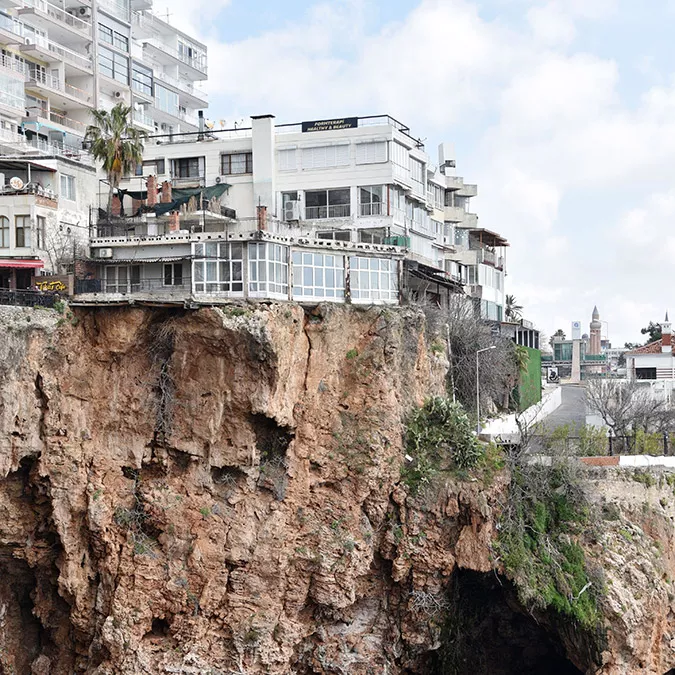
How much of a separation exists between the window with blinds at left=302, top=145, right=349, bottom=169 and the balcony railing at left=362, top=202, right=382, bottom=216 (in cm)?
179

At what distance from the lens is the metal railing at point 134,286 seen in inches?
1329

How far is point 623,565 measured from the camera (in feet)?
114

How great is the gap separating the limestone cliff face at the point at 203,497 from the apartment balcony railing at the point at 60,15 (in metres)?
26.4

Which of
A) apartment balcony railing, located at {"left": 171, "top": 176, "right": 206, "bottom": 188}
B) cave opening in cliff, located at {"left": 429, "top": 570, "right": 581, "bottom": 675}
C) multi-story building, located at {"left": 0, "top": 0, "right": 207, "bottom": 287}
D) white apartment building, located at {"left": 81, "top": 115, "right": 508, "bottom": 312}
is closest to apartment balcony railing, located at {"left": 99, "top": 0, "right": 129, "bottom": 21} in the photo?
multi-story building, located at {"left": 0, "top": 0, "right": 207, "bottom": 287}

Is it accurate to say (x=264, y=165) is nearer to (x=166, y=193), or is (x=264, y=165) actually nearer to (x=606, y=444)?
(x=166, y=193)

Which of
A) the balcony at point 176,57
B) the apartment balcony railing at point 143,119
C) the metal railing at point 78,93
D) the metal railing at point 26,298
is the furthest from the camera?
the balcony at point 176,57

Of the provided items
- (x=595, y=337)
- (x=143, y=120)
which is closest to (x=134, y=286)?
(x=143, y=120)

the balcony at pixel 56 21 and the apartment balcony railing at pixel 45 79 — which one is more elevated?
the balcony at pixel 56 21

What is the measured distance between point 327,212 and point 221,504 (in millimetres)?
14028

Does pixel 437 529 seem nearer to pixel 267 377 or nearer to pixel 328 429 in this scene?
pixel 328 429

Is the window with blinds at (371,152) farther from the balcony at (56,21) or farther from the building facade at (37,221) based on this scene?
the balcony at (56,21)

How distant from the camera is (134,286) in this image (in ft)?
116

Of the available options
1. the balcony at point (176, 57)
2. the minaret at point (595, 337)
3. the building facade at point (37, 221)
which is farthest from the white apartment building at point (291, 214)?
the minaret at point (595, 337)

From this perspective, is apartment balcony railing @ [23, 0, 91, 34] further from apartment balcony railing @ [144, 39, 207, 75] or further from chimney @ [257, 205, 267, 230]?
chimney @ [257, 205, 267, 230]
